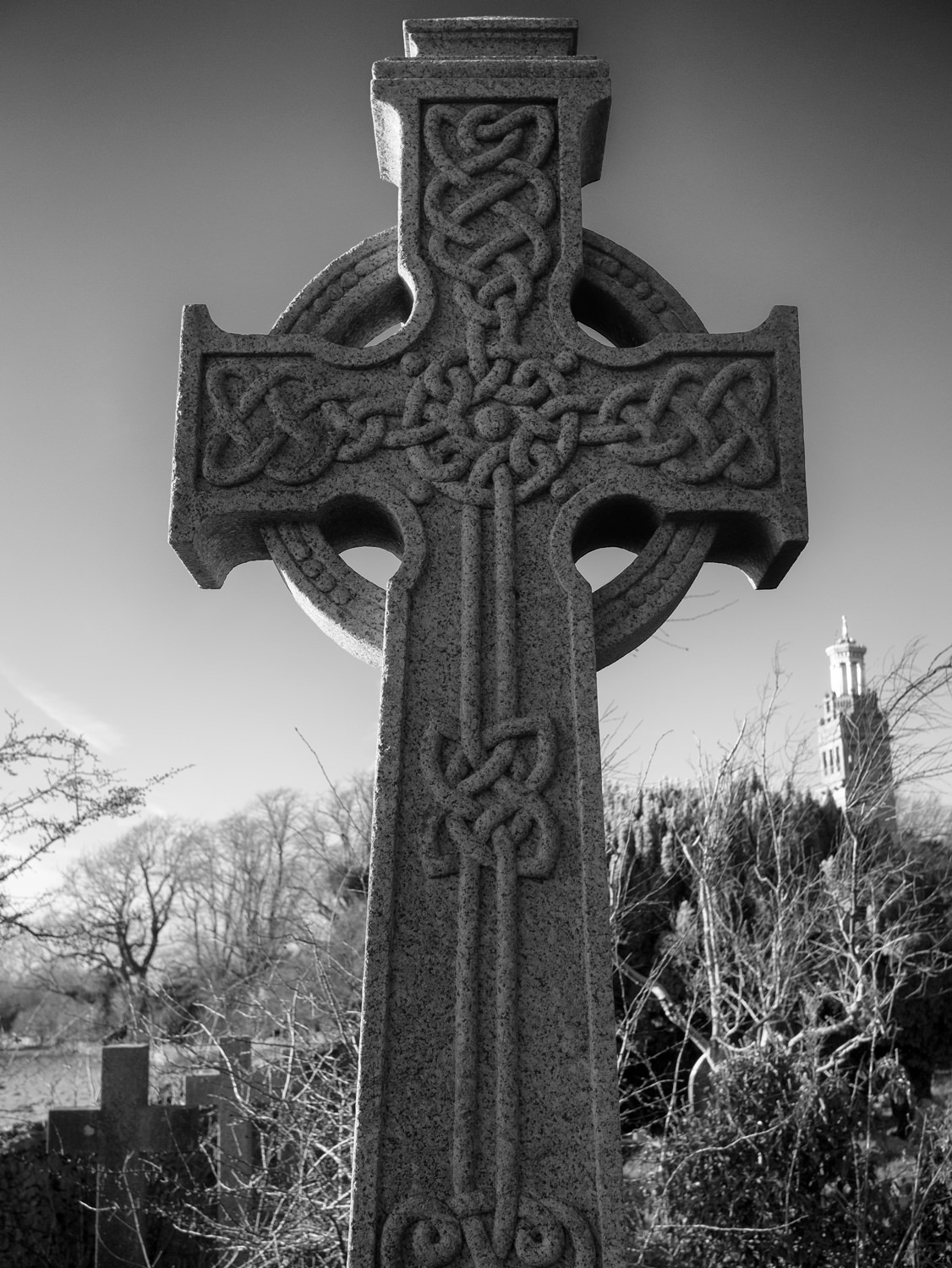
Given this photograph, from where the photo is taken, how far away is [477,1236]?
189cm

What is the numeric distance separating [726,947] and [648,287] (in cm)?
723

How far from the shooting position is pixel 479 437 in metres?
2.50

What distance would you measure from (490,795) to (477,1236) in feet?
2.73

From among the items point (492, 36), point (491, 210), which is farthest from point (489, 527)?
point (492, 36)

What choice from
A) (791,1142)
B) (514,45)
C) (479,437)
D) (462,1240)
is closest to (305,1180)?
(791,1142)

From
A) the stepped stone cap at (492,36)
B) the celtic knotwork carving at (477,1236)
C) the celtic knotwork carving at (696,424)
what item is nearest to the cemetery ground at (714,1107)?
the celtic knotwork carving at (477,1236)

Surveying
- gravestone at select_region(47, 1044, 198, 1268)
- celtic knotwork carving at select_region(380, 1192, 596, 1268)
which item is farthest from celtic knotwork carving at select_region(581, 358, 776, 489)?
gravestone at select_region(47, 1044, 198, 1268)

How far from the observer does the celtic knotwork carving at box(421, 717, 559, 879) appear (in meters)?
2.14

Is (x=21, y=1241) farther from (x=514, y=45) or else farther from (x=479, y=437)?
(x=514, y=45)

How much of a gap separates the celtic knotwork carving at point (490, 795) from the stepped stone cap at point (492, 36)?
6.09 ft

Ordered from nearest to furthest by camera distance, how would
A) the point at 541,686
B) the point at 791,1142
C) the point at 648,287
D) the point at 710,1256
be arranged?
the point at 541,686
the point at 648,287
the point at 710,1256
the point at 791,1142

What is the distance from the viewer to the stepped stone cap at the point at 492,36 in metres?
2.74

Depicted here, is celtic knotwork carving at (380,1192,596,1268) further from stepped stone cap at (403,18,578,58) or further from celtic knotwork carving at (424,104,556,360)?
stepped stone cap at (403,18,578,58)

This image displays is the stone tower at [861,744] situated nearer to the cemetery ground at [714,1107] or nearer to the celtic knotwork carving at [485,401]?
the cemetery ground at [714,1107]
